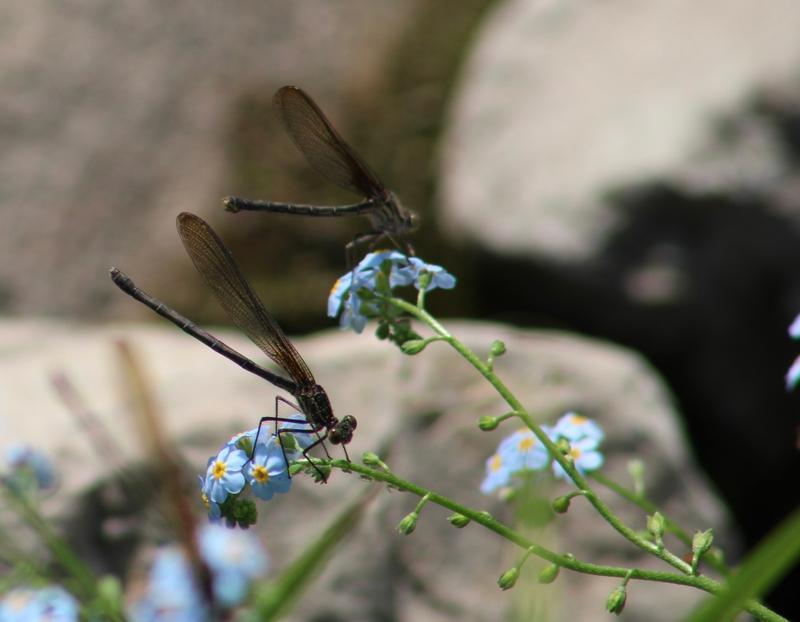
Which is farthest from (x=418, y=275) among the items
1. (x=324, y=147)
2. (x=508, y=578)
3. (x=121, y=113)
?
(x=121, y=113)

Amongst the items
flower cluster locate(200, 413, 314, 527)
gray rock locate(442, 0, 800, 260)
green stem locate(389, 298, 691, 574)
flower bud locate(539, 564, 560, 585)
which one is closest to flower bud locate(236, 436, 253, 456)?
flower cluster locate(200, 413, 314, 527)

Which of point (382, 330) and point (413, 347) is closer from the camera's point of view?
point (413, 347)

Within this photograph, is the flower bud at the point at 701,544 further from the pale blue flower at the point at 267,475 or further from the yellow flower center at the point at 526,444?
the pale blue flower at the point at 267,475

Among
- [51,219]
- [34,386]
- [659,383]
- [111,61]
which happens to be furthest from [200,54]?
[659,383]

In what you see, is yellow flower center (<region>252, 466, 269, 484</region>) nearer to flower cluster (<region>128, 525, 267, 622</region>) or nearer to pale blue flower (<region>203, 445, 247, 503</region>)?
pale blue flower (<region>203, 445, 247, 503</region>)

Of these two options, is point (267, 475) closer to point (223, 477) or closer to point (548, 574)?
point (223, 477)

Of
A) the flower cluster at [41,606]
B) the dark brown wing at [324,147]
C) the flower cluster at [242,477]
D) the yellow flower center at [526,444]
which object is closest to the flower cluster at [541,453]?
the yellow flower center at [526,444]
